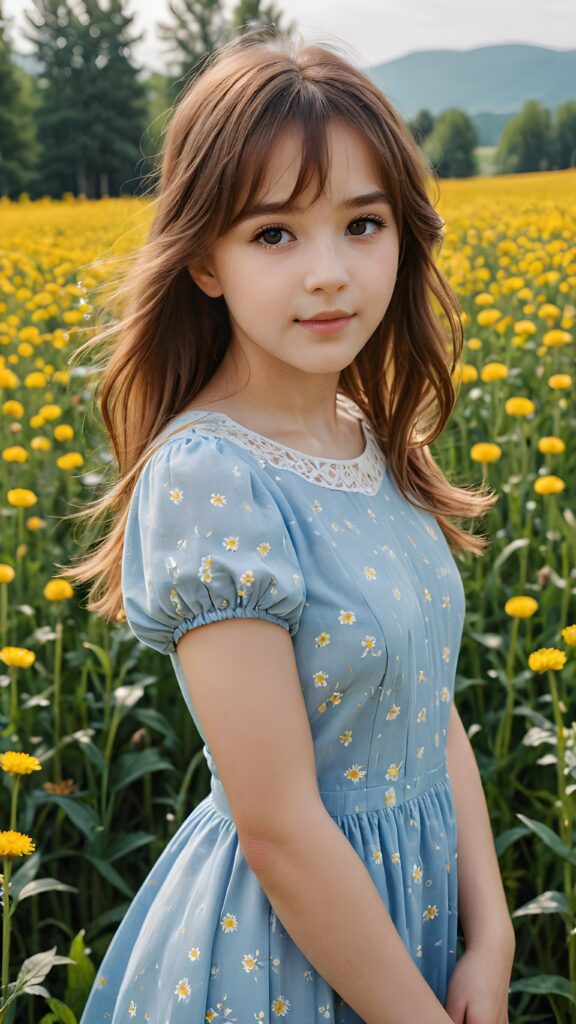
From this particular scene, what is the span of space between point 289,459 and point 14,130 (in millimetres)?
29820

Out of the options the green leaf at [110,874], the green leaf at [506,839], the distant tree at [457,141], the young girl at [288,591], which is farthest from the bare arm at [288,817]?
the distant tree at [457,141]

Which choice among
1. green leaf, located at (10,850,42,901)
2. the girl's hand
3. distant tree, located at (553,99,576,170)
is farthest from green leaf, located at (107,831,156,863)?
distant tree, located at (553,99,576,170)

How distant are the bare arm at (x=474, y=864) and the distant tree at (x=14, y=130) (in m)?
27.4

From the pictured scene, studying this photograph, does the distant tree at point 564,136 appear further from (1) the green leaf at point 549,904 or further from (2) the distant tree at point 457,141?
(1) the green leaf at point 549,904

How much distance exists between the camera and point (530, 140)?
766 centimetres

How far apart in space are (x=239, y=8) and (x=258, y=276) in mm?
36858

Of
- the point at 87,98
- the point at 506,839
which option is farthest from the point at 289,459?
the point at 87,98

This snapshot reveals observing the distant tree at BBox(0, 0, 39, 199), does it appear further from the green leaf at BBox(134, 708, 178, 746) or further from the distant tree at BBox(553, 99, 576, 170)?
the green leaf at BBox(134, 708, 178, 746)

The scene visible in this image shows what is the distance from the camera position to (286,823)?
98 cm

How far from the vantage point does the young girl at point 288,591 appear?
99cm

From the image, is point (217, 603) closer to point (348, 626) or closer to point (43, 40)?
point (348, 626)

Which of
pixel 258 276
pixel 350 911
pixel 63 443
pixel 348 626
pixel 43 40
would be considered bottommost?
pixel 63 443

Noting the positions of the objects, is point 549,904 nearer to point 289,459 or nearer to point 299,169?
point 289,459

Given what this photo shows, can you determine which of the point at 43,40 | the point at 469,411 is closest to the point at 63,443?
the point at 469,411
